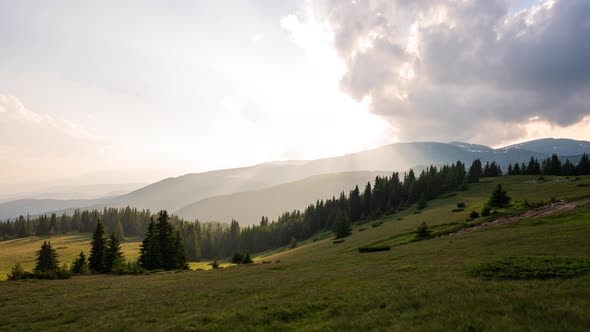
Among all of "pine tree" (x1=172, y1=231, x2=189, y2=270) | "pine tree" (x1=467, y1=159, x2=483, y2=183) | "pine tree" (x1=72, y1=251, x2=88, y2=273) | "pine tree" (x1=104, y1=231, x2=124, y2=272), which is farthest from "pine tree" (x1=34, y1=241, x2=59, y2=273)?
"pine tree" (x1=467, y1=159, x2=483, y2=183)

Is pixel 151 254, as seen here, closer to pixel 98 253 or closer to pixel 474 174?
pixel 98 253

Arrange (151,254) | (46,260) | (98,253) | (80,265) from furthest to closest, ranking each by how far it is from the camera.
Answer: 1. (46,260)
2. (151,254)
3. (98,253)
4. (80,265)

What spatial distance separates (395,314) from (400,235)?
2094 inches

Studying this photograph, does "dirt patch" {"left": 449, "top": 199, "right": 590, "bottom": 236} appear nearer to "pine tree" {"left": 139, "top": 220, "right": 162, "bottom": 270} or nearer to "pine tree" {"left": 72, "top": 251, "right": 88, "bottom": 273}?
"pine tree" {"left": 139, "top": 220, "right": 162, "bottom": 270}

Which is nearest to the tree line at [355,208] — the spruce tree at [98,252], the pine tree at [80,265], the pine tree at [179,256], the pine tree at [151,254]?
the spruce tree at [98,252]

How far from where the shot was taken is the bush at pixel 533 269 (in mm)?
15962

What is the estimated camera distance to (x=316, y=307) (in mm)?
14711

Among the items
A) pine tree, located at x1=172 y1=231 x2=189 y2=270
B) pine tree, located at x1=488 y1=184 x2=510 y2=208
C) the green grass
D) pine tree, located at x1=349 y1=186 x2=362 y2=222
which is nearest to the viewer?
pine tree, located at x1=488 y1=184 x2=510 y2=208

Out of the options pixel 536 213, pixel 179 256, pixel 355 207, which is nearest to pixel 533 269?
pixel 536 213

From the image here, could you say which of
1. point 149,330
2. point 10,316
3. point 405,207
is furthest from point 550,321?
point 405,207

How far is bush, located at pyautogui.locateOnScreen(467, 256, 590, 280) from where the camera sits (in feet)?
52.4

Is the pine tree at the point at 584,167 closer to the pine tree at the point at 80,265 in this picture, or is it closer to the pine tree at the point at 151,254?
the pine tree at the point at 151,254

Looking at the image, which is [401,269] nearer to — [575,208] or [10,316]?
[10,316]

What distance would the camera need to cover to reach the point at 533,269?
671 inches
